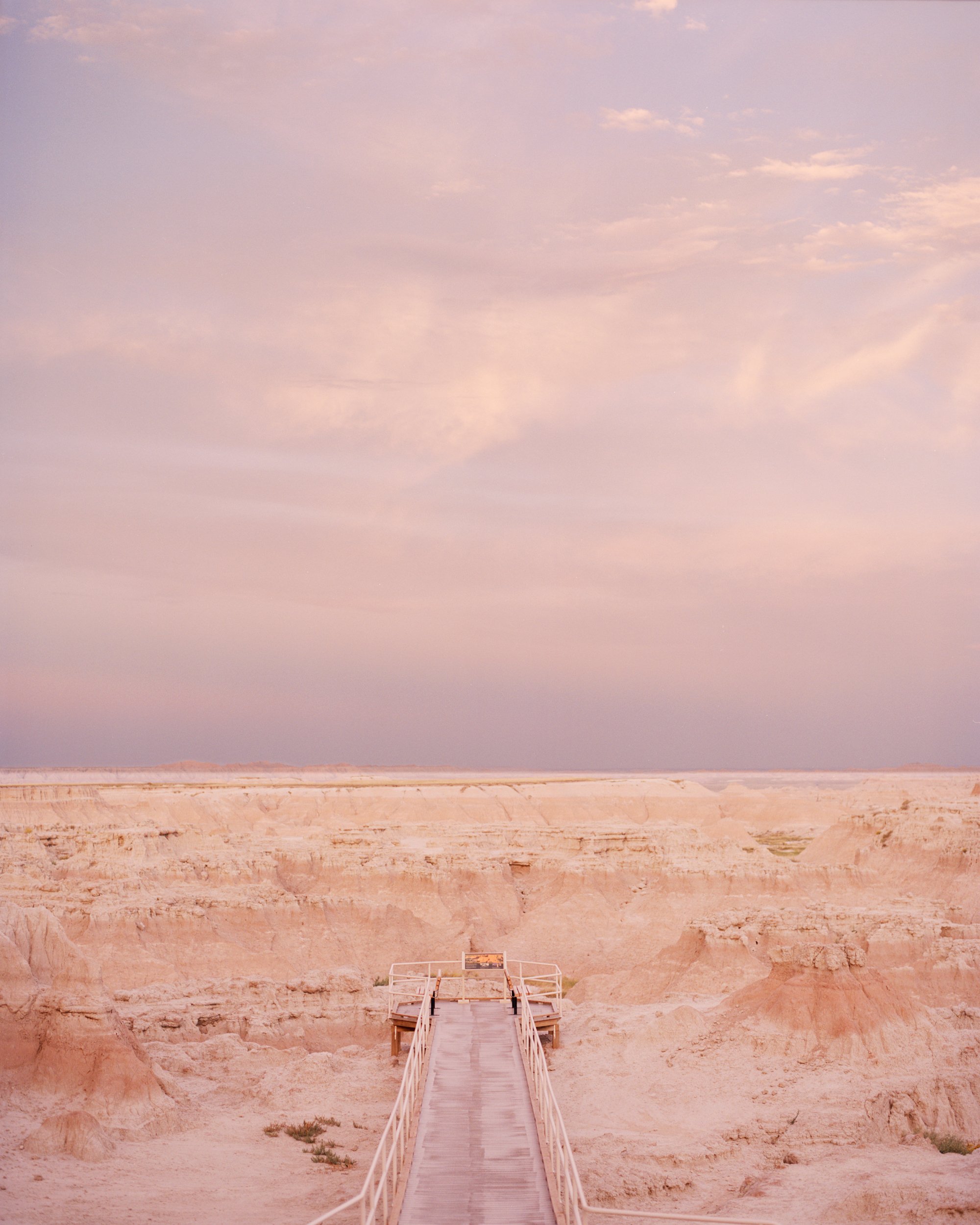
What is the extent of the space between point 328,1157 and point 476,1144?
22.5ft

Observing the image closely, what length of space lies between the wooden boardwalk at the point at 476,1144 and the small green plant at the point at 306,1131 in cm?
322

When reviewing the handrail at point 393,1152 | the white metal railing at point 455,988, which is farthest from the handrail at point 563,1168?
the white metal railing at point 455,988

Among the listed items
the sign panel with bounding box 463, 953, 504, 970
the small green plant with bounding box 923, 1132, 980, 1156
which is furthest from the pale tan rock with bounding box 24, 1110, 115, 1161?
the small green plant with bounding box 923, 1132, 980, 1156

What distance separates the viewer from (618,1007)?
119ft

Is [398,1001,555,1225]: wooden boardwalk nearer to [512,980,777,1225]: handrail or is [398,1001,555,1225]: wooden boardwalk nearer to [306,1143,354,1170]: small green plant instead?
[512,980,777,1225]: handrail

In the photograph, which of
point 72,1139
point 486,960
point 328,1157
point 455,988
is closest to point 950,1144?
point 328,1157

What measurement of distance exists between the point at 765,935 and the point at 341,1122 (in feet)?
68.6

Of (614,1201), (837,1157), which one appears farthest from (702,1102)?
(614,1201)

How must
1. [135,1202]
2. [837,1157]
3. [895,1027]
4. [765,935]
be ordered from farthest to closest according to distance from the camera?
[765,935], [895,1027], [837,1157], [135,1202]

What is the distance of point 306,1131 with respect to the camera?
1010 inches

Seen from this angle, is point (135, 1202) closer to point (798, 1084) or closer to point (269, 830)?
point (798, 1084)

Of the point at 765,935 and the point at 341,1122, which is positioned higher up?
the point at 765,935

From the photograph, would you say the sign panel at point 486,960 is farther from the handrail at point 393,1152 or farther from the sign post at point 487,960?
the handrail at point 393,1152

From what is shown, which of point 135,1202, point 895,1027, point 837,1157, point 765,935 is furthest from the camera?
point 765,935
